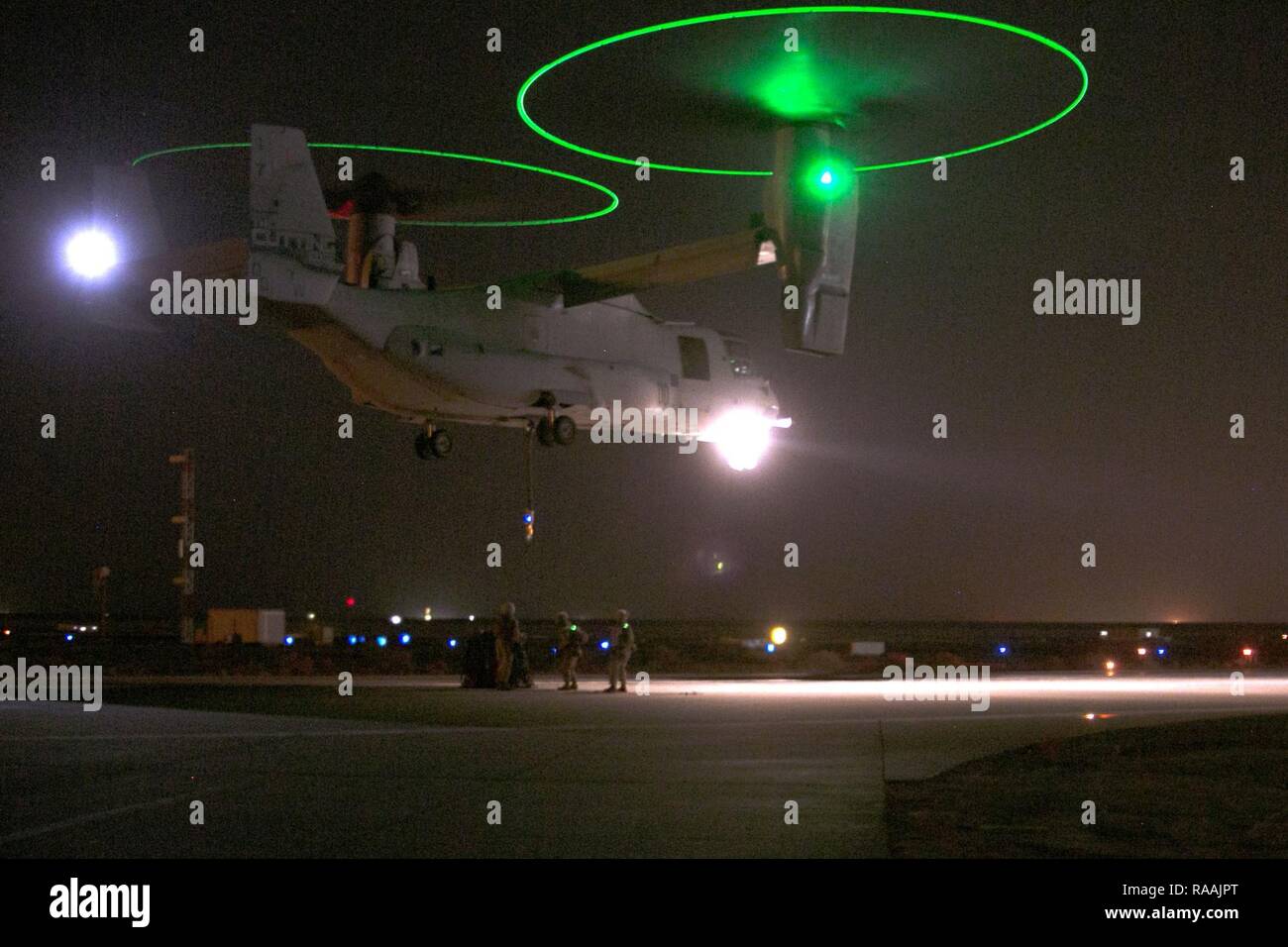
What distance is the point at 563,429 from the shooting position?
31016 mm

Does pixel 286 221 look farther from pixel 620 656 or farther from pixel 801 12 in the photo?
pixel 801 12

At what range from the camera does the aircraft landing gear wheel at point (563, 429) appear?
31.0m

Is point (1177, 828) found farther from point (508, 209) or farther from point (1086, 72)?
point (508, 209)

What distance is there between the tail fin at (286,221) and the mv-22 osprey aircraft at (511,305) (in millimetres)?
24

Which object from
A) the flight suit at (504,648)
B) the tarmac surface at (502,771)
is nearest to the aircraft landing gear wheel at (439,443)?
the flight suit at (504,648)

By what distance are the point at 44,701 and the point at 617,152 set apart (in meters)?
11.9

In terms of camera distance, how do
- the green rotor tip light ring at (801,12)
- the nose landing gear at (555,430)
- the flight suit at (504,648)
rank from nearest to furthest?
1. the green rotor tip light ring at (801,12)
2. the flight suit at (504,648)
3. the nose landing gear at (555,430)

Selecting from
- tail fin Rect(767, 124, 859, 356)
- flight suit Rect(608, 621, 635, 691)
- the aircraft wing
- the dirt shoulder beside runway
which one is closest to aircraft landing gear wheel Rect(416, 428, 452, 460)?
the aircraft wing

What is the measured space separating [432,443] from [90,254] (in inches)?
365

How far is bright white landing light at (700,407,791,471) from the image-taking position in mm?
34531

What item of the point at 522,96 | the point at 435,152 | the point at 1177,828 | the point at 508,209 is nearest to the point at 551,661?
the point at 508,209

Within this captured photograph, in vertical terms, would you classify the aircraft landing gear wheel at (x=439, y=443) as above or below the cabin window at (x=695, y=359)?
below

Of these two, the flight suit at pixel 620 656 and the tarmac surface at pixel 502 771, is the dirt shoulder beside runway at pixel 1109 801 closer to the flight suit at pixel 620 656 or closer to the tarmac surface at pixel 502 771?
→ the tarmac surface at pixel 502 771
